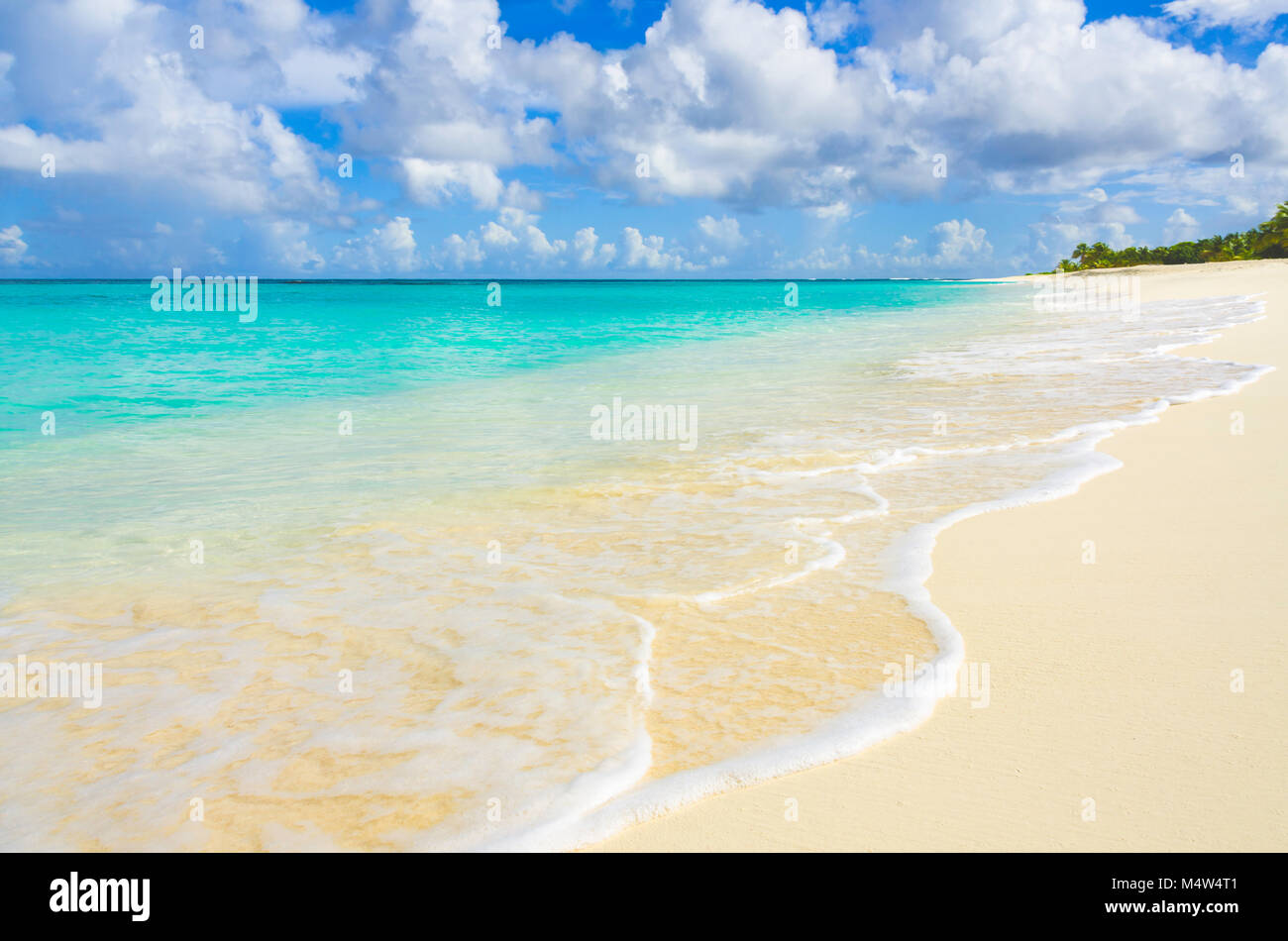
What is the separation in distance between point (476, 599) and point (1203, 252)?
435 feet

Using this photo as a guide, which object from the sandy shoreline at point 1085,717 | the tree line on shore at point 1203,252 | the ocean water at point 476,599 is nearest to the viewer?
the sandy shoreline at point 1085,717

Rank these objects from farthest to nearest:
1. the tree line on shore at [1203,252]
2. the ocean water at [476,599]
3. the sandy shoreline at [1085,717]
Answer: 1. the tree line on shore at [1203,252]
2. the ocean water at [476,599]
3. the sandy shoreline at [1085,717]

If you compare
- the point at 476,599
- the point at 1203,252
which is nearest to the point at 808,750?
the point at 476,599

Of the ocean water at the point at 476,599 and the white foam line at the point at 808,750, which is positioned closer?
the white foam line at the point at 808,750

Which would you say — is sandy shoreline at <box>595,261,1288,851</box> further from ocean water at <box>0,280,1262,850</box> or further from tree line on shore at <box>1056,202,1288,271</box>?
tree line on shore at <box>1056,202,1288,271</box>

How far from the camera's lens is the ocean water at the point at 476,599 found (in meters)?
3.16

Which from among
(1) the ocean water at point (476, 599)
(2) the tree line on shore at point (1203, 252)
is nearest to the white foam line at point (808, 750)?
(1) the ocean water at point (476, 599)

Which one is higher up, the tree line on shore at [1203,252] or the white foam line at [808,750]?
the tree line on shore at [1203,252]

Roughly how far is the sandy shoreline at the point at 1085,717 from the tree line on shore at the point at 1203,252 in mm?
105488

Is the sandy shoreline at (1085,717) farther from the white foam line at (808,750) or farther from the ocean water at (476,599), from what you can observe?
the ocean water at (476,599)

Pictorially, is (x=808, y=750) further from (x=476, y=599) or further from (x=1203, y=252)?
(x=1203, y=252)

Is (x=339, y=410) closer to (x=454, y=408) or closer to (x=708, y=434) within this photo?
(x=454, y=408)
